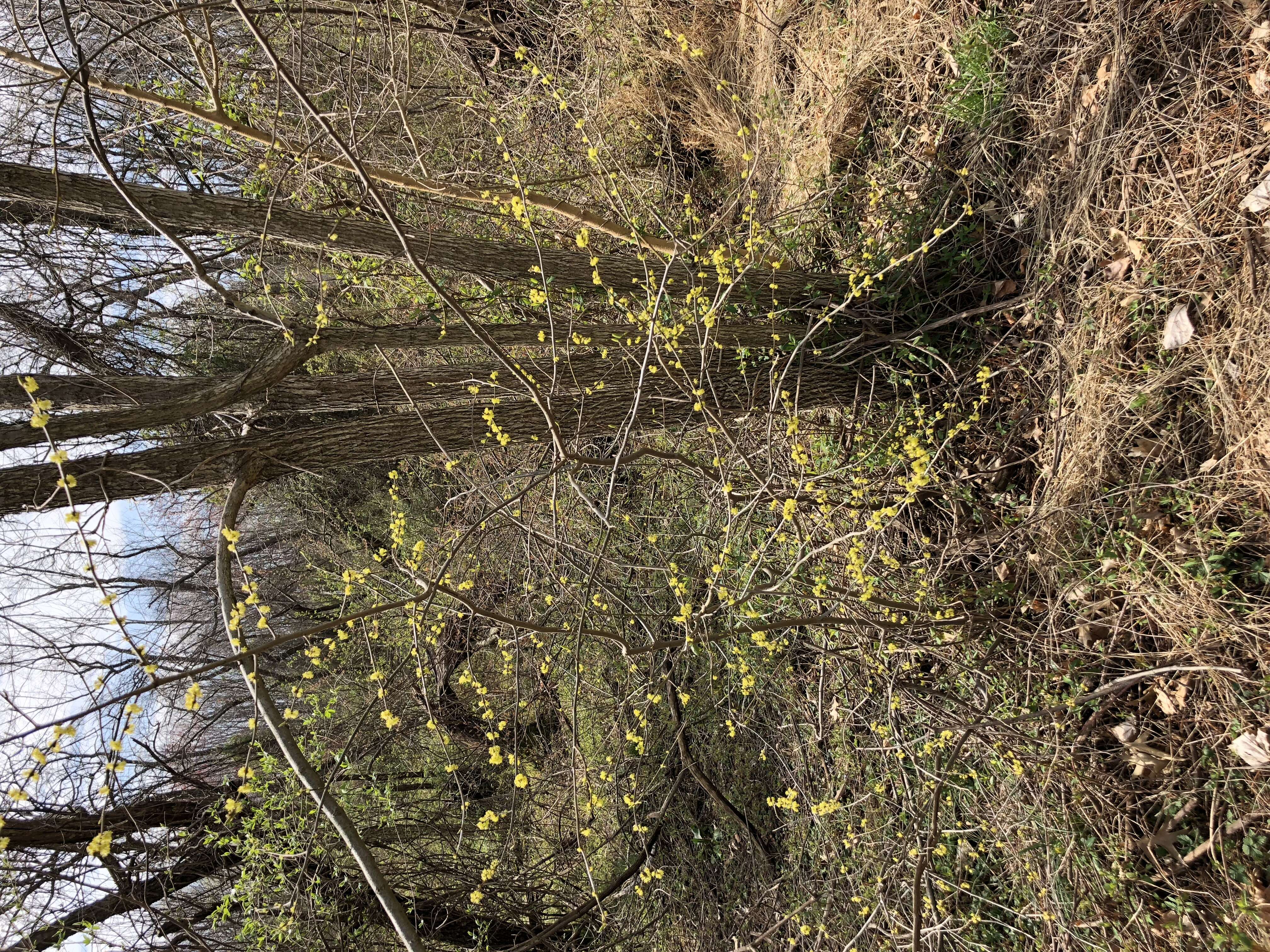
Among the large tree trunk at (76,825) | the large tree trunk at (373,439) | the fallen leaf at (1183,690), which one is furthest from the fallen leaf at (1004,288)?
the large tree trunk at (76,825)

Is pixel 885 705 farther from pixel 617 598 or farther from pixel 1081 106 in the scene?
pixel 1081 106

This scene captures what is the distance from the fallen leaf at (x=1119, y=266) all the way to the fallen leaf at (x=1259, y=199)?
1.33 ft

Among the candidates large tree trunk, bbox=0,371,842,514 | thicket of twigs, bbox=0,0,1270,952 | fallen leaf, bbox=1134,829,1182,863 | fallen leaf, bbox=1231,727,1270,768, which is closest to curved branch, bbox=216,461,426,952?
thicket of twigs, bbox=0,0,1270,952

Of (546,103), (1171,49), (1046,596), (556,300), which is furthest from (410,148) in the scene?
(1046,596)

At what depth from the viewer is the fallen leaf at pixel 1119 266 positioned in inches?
120

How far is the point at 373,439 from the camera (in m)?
3.22

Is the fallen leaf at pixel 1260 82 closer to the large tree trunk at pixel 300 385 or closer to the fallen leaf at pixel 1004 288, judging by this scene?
the fallen leaf at pixel 1004 288

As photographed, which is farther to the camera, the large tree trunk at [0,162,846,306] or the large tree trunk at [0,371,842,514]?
the large tree trunk at [0,162,846,306]

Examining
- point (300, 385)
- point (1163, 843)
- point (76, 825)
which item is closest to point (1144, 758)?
point (1163, 843)

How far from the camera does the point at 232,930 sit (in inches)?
206

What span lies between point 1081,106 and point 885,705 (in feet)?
9.52

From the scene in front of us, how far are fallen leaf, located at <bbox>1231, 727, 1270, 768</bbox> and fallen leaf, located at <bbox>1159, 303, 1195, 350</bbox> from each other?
1427mm

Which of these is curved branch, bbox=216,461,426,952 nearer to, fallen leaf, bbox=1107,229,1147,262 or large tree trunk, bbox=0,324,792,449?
large tree trunk, bbox=0,324,792,449

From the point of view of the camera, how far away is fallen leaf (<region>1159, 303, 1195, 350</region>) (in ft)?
9.24
